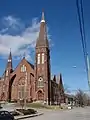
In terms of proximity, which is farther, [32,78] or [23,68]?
[23,68]

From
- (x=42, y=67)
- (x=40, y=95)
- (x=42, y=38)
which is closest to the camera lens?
(x=40, y=95)

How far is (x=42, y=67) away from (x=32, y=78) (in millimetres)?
6250

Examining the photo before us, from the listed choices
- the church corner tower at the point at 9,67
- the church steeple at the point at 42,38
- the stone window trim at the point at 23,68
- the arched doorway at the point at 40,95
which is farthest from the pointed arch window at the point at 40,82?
the church corner tower at the point at 9,67

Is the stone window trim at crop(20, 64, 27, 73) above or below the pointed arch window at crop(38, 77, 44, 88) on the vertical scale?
above

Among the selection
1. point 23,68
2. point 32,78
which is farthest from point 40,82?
point 23,68

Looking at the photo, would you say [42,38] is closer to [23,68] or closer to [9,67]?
[23,68]

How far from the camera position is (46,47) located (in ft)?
290

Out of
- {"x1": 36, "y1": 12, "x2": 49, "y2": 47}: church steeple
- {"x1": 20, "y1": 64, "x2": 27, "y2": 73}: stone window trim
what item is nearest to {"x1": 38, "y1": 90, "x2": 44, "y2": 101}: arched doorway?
{"x1": 20, "y1": 64, "x2": 27, "y2": 73}: stone window trim

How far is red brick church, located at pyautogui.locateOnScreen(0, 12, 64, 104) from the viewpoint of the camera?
83.4 metres

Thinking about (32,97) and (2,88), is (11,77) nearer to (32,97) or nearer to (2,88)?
(2,88)

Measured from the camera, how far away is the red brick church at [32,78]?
274ft

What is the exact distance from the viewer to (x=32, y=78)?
89375 millimetres

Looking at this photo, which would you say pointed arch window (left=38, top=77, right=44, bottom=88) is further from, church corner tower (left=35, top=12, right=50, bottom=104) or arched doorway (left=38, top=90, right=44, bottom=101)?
arched doorway (left=38, top=90, right=44, bottom=101)

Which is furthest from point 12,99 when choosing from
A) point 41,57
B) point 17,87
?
point 41,57
